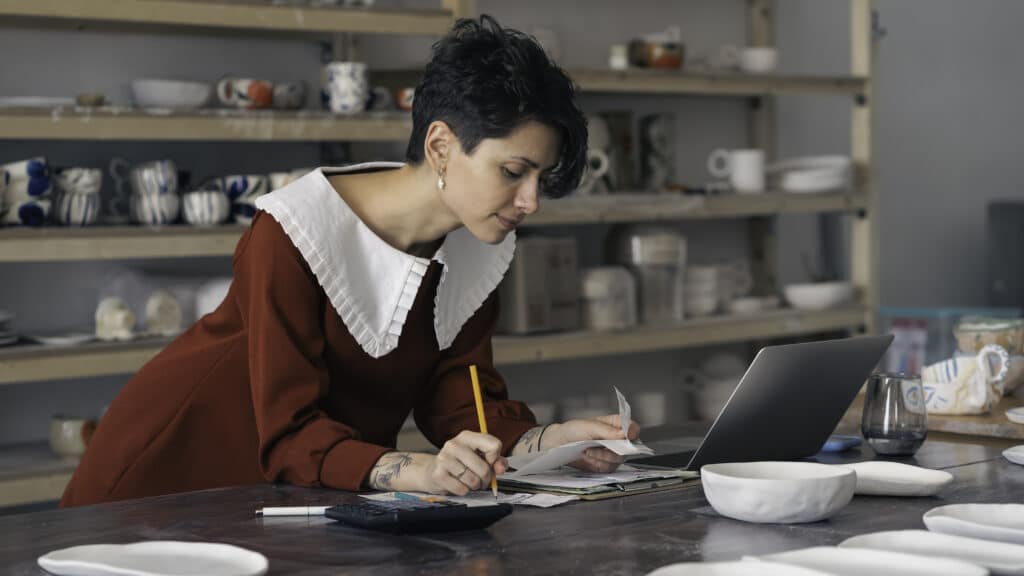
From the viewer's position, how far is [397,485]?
5.54ft

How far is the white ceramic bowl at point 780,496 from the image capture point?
1.44m

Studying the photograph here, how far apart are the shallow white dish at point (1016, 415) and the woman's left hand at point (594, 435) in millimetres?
613

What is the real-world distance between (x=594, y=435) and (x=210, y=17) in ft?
5.48

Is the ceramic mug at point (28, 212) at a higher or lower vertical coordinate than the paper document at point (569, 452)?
higher

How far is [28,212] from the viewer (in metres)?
2.96

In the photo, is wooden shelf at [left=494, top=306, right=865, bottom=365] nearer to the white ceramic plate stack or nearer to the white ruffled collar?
the white ceramic plate stack

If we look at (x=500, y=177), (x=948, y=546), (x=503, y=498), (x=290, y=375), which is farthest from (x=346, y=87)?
(x=948, y=546)

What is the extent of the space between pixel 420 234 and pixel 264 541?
684 mm

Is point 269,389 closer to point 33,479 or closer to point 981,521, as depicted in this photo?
point 981,521

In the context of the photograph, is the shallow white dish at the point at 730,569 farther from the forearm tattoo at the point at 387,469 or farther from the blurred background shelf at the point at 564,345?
the blurred background shelf at the point at 564,345

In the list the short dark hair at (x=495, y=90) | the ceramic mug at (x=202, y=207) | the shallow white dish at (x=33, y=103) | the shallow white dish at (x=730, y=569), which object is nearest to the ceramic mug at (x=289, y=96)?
the ceramic mug at (x=202, y=207)

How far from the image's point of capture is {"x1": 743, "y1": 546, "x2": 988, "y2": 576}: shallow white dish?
3.93 feet

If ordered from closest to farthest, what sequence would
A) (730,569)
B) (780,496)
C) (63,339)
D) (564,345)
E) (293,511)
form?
(730,569), (780,496), (293,511), (63,339), (564,345)

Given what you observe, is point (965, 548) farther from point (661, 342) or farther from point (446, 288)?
point (661, 342)
